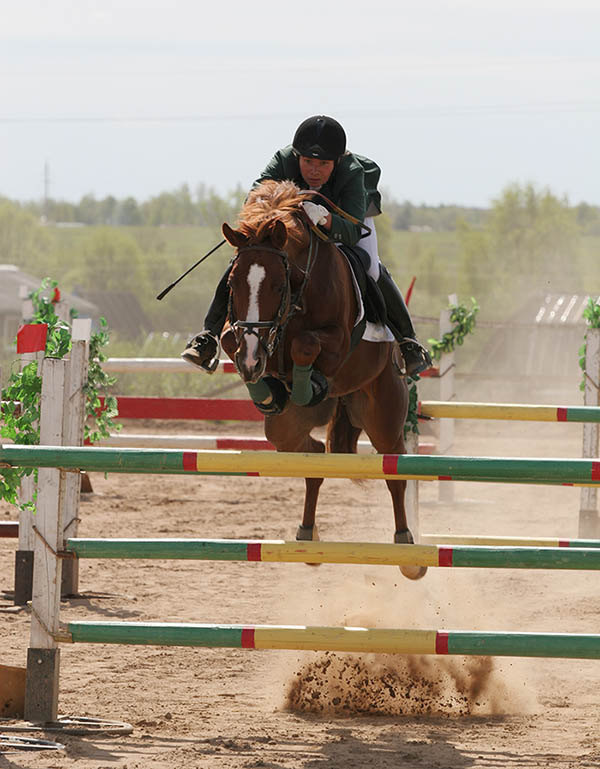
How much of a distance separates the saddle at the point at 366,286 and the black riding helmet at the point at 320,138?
1.53 feet

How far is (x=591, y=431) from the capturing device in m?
9.11

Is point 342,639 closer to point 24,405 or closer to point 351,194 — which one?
point 24,405

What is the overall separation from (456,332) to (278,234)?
6227 mm

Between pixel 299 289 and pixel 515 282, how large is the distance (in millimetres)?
56714

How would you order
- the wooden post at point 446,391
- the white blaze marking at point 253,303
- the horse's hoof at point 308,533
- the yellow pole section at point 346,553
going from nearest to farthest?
the yellow pole section at point 346,553, the white blaze marking at point 253,303, the horse's hoof at point 308,533, the wooden post at point 446,391

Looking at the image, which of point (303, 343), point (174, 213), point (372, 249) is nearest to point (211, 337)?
point (303, 343)

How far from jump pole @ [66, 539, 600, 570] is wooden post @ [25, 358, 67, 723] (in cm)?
10

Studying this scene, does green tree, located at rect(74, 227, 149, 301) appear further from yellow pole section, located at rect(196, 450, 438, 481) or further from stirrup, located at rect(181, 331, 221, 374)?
yellow pole section, located at rect(196, 450, 438, 481)

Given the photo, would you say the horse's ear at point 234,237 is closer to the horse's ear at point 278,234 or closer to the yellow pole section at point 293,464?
the horse's ear at point 278,234

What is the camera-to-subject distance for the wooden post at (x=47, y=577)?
14.0 feet

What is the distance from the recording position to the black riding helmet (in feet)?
17.7

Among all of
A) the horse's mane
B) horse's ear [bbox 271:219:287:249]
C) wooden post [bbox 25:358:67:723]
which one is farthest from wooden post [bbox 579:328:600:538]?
wooden post [bbox 25:358:67:723]

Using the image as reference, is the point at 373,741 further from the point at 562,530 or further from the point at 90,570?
the point at 562,530

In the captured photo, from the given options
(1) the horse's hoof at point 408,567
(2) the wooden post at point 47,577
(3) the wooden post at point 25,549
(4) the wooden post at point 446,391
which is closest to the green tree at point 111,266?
(4) the wooden post at point 446,391
